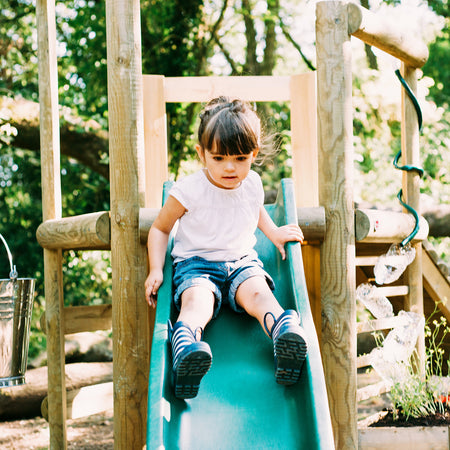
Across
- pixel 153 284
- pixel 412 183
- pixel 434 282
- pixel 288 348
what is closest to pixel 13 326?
pixel 153 284

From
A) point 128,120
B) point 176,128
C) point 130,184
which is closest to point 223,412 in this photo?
point 130,184

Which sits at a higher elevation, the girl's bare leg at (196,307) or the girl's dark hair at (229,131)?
the girl's dark hair at (229,131)

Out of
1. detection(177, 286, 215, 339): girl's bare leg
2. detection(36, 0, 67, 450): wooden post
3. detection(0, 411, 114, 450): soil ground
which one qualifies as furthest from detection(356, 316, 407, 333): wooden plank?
detection(0, 411, 114, 450): soil ground

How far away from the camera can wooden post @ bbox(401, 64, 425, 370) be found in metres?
3.88

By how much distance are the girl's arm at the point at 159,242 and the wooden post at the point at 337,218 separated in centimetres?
75

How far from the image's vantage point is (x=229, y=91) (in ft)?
13.8

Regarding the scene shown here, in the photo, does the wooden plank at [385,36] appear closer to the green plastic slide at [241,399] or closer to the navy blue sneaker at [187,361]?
the green plastic slide at [241,399]

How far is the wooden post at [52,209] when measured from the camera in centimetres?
377

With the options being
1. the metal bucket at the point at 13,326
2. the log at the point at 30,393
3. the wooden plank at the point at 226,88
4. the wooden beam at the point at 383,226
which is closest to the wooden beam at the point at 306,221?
the wooden beam at the point at 383,226

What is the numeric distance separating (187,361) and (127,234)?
100 centimetres

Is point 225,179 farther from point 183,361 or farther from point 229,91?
point 229,91

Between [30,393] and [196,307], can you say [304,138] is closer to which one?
[196,307]

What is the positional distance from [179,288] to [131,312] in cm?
42

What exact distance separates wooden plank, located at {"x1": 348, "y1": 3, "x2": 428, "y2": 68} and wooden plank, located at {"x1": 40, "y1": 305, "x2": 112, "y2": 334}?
2358 mm
